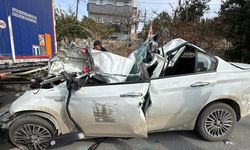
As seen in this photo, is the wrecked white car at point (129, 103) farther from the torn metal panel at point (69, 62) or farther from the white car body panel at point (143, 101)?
the torn metal panel at point (69, 62)

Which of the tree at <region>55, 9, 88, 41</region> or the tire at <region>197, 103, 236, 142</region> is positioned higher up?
the tree at <region>55, 9, 88, 41</region>

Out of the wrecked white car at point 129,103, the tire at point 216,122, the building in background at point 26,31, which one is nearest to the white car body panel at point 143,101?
the wrecked white car at point 129,103

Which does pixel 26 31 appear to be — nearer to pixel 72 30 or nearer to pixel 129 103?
pixel 129 103

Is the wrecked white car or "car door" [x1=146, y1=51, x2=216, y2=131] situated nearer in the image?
the wrecked white car

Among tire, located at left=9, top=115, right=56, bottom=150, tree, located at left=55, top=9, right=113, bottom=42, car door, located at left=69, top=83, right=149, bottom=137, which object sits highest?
tree, located at left=55, top=9, right=113, bottom=42

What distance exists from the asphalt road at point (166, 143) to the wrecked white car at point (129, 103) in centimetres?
17

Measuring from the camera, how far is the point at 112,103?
3154 mm

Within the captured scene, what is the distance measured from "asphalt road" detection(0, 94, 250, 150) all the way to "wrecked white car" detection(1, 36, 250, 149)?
17cm

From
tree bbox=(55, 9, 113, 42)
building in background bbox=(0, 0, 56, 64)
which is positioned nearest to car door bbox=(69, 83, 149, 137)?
building in background bbox=(0, 0, 56, 64)

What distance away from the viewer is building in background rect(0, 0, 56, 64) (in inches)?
182

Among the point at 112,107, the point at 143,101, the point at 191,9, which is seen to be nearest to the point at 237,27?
the point at 191,9

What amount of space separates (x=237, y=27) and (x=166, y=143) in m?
10.6

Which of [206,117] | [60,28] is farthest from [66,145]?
[60,28]

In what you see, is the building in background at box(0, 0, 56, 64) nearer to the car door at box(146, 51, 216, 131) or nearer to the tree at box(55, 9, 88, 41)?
the car door at box(146, 51, 216, 131)
